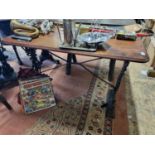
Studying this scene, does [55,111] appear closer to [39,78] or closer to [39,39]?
[39,78]

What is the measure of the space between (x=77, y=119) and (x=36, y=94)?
0.47m

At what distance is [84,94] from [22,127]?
2.35 ft

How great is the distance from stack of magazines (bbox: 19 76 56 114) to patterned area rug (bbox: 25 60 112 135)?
10cm

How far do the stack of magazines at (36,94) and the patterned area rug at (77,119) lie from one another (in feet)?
0.33

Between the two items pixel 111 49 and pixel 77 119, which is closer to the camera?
pixel 111 49

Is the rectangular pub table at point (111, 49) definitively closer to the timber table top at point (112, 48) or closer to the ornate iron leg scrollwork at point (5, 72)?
the timber table top at point (112, 48)

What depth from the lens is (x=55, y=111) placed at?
1.55m

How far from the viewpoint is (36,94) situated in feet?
5.08

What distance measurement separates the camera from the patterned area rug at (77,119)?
1357 millimetres

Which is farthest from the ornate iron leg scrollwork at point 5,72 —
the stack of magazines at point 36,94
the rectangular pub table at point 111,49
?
the rectangular pub table at point 111,49

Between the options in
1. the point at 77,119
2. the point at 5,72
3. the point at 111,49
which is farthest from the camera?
the point at 5,72

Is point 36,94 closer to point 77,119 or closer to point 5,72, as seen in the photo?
point 77,119

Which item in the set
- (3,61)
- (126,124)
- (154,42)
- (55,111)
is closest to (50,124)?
(55,111)

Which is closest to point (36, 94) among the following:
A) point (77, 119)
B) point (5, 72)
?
point (77, 119)
